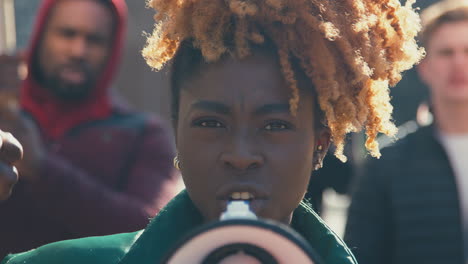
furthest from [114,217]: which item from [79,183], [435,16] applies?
[435,16]

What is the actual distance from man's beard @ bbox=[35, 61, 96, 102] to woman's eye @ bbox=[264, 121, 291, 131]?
2.06m

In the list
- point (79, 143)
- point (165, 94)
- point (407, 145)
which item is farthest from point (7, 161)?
point (165, 94)

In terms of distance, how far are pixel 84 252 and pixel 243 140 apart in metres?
0.44

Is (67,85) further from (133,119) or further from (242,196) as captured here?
(242,196)

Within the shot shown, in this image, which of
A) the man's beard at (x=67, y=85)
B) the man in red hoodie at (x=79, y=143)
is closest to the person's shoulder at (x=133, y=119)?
the man in red hoodie at (x=79, y=143)

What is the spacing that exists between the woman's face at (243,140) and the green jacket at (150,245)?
96mm

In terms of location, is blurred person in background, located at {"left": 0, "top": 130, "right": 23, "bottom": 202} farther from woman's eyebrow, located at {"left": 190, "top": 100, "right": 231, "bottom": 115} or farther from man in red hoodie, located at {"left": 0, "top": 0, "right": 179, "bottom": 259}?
man in red hoodie, located at {"left": 0, "top": 0, "right": 179, "bottom": 259}

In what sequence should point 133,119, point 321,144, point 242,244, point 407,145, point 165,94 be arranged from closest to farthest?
point 242,244 < point 321,144 < point 133,119 < point 407,145 < point 165,94

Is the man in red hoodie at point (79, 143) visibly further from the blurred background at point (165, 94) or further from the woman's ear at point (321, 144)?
the woman's ear at point (321, 144)

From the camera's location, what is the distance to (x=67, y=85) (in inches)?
149

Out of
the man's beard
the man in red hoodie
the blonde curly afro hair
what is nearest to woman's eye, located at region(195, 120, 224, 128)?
the blonde curly afro hair

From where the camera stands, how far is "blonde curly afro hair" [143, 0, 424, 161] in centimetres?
186

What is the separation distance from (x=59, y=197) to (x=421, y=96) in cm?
502

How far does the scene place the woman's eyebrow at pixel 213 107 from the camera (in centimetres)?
182
